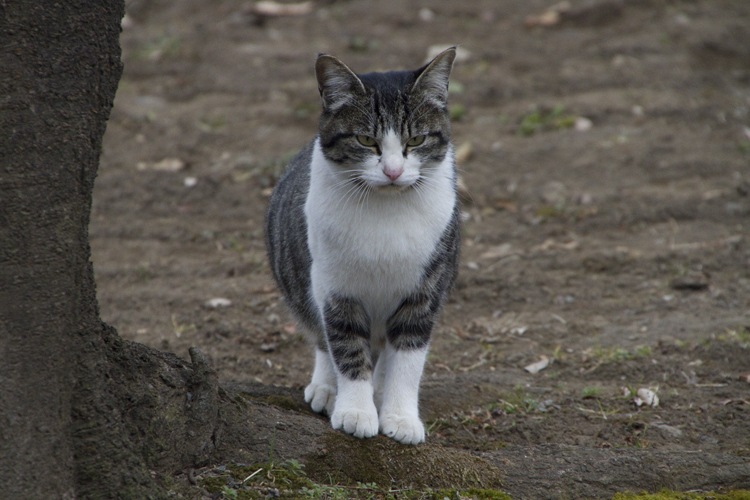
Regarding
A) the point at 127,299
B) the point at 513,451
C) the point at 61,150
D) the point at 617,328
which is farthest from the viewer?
the point at 127,299

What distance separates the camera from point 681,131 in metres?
6.03

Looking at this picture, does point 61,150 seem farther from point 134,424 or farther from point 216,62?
point 216,62

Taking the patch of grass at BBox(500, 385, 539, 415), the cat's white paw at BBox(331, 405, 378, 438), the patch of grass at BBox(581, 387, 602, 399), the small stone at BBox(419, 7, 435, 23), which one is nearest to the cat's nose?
the cat's white paw at BBox(331, 405, 378, 438)

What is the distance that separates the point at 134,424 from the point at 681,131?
5427 mm

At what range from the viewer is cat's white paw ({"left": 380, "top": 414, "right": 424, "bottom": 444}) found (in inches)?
102

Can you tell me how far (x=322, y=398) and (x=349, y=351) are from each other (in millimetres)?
413

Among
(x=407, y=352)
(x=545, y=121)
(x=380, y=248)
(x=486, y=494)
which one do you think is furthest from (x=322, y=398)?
(x=545, y=121)

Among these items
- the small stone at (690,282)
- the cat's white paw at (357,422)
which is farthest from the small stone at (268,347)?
the small stone at (690,282)

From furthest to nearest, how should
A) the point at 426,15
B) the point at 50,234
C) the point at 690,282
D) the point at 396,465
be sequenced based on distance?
the point at 426,15 < the point at 690,282 < the point at 396,465 < the point at 50,234

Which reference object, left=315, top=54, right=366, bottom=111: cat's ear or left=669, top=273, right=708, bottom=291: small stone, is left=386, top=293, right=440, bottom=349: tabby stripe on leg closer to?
left=315, top=54, right=366, bottom=111: cat's ear

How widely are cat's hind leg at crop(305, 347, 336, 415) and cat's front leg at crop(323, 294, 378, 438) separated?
0.92 ft

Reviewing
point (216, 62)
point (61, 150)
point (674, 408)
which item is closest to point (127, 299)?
point (61, 150)

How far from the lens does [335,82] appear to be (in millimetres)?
2758

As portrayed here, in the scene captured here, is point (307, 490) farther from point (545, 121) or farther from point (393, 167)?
point (545, 121)
